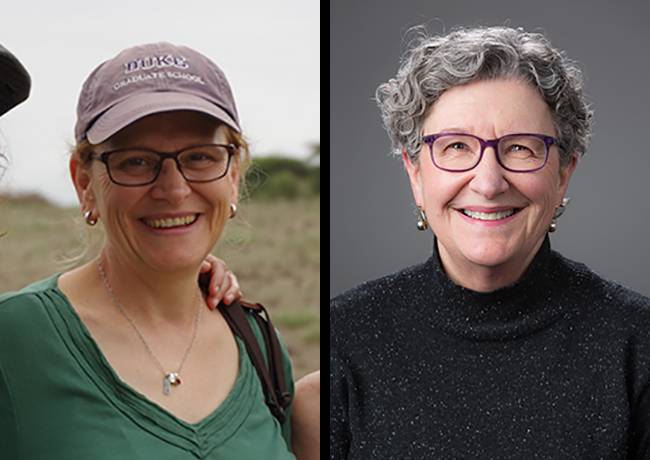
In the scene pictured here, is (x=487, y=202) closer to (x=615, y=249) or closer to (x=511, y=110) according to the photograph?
(x=511, y=110)

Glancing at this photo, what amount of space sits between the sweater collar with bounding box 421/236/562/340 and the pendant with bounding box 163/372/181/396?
25.8 inches

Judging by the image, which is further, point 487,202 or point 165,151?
point 487,202

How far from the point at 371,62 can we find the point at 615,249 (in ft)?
2.55

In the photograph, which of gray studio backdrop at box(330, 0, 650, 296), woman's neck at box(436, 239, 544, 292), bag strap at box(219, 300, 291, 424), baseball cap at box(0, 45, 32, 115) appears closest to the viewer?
baseball cap at box(0, 45, 32, 115)

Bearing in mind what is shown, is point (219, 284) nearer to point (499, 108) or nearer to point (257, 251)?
point (257, 251)

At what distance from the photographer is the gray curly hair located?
7.23 ft

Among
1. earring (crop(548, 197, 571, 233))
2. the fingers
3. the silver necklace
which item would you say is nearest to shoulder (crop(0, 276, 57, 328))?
the silver necklace

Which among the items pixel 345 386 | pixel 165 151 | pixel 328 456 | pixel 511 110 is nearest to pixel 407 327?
pixel 345 386

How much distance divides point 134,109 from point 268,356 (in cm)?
64

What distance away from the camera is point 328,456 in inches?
93.2

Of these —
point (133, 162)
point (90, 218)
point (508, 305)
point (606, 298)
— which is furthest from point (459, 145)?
point (90, 218)

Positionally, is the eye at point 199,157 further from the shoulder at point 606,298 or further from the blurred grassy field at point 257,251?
the shoulder at point 606,298

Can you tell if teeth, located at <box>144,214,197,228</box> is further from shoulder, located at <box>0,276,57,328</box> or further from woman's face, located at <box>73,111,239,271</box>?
shoulder, located at <box>0,276,57,328</box>

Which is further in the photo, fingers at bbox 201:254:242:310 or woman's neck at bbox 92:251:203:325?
fingers at bbox 201:254:242:310
